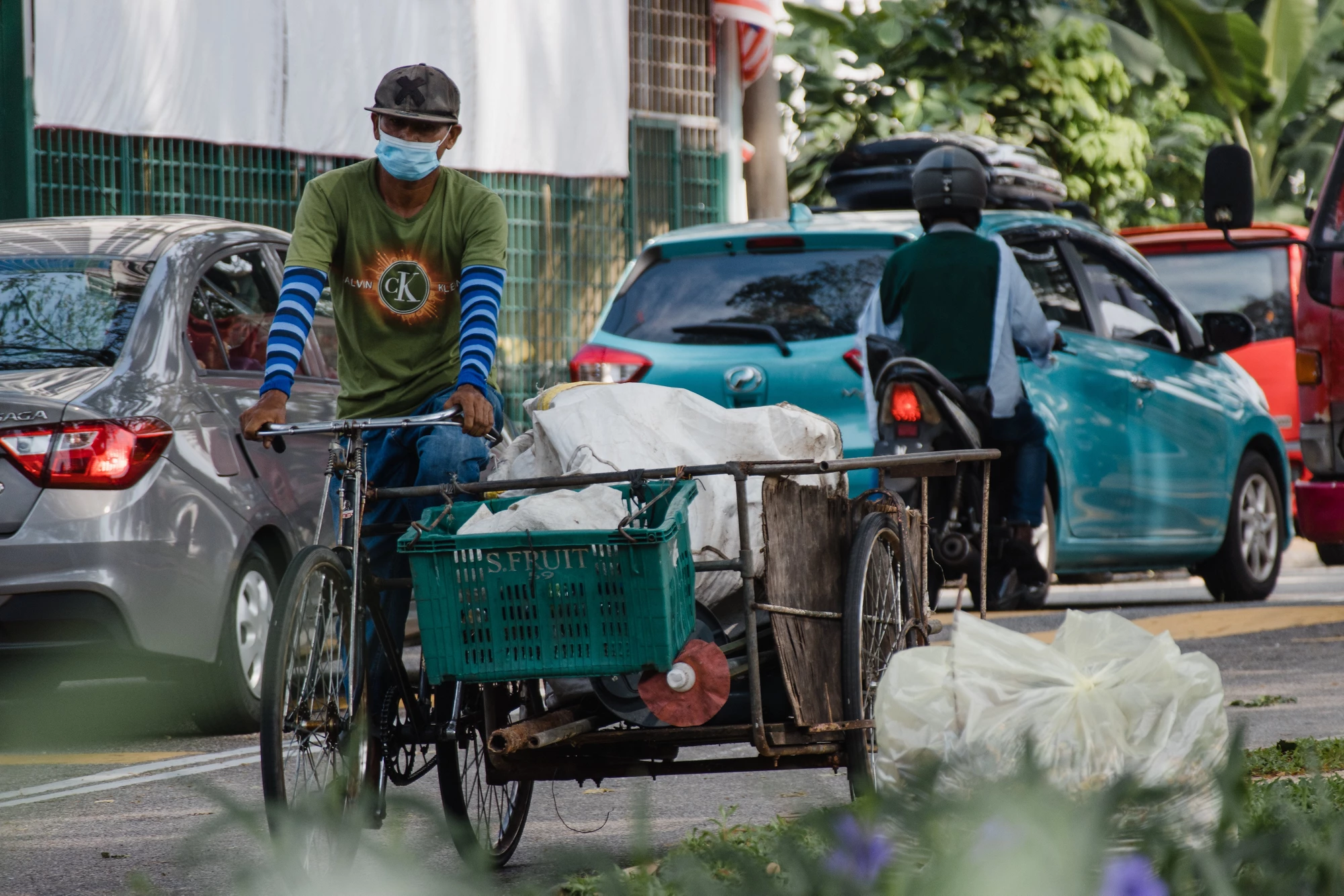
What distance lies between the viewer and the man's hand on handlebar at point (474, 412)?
14.6 ft

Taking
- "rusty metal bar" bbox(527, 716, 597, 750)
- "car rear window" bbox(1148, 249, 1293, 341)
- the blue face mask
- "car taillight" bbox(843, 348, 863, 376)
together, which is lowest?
"rusty metal bar" bbox(527, 716, 597, 750)

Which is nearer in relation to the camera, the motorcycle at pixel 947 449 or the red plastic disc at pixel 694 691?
the red plastic disc at pixel 694 691

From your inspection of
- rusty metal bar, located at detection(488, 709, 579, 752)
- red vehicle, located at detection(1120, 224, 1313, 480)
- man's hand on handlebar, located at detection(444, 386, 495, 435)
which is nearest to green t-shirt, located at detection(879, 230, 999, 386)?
man's hand on handlebar, located at detection(444, 386, 495, 435)

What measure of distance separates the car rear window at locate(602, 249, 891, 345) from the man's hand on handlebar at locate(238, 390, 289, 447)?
178 inches

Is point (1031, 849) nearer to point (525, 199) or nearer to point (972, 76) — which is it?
point (525, 199)

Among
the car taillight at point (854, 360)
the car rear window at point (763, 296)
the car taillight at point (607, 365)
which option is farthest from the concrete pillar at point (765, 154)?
the car taillight at point (854, 360)

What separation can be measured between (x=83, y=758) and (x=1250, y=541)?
695 centimetres

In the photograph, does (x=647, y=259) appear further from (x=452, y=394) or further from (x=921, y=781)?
(x=921, y=781)

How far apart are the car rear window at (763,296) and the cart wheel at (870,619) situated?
3.82 metres

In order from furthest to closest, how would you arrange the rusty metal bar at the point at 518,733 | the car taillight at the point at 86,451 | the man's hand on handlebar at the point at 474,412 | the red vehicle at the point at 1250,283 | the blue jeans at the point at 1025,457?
the red vehicle at the point at 1250,283 → the blue jeans at the point at 1025,457 → the car taillight at the point at 86,451 → the man's hand on handlebar at the point at 474,412 → the rusty metal bar at the point at 518,733

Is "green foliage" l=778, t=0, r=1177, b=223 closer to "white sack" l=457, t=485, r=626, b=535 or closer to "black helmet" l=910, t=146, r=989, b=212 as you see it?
"black helmet" l=910, t=146, r=989, b=212

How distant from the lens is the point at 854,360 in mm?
8711

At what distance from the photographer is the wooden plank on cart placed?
14.5 ft

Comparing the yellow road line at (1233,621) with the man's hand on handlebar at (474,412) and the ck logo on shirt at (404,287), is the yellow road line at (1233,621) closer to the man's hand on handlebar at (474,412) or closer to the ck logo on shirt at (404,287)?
the ck logo on shirt at (404,287)
